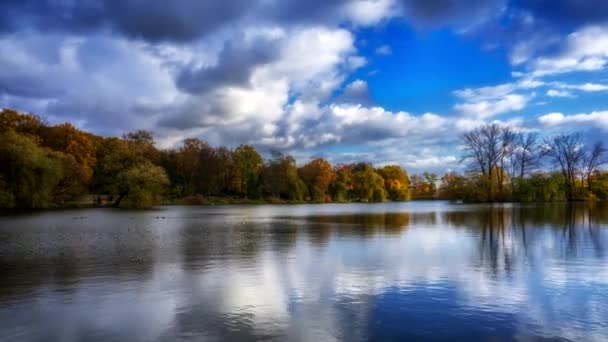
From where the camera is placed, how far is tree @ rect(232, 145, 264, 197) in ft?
328

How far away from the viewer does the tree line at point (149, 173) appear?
4812 cm

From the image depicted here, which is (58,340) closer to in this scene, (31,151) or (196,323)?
(196,323)

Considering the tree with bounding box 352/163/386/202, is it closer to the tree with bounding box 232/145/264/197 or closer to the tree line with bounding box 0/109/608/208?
the tree line with bounding box 0/109/608/208

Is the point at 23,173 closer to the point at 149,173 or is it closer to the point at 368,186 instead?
the point at 149,173

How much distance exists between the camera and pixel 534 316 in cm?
725

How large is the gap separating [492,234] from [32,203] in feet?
156

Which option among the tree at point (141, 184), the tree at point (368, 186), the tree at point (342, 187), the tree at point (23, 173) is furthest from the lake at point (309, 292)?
the tree at point (368, 186)

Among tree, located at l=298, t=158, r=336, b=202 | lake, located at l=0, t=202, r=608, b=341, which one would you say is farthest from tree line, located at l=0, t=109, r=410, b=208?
lake, located at l=0, t=202, r=608, b=341

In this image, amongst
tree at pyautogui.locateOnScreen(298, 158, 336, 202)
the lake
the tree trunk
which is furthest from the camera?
tree at pyautogui.locateOnScreen(298, 158, 336, 202)

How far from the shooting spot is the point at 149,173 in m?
62.5

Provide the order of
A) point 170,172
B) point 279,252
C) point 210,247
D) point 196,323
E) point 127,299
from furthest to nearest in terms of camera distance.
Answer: point 170,172 → point 210,247 → point 279,252 → point 127,299 → point 196,323

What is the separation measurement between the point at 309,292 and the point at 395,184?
118m

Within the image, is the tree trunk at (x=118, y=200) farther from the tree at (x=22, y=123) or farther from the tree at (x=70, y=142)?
the tree at (x=22, y=123)

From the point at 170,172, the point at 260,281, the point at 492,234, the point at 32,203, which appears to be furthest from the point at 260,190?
the point at 260,281
